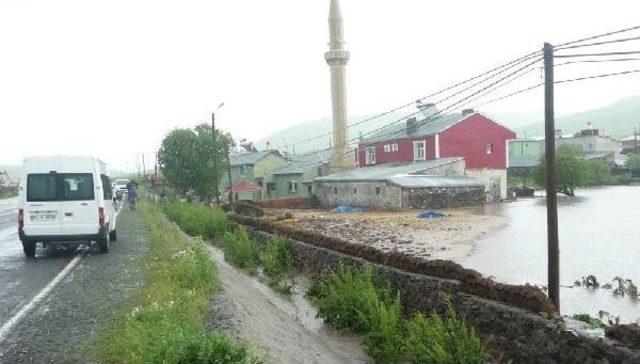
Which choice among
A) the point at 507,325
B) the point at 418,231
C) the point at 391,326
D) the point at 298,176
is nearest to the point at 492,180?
the point at 298,176

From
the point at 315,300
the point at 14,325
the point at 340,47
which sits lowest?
the point at 315,300

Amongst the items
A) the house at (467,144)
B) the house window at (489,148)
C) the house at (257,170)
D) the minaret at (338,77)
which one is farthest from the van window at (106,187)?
the house at (257,170)

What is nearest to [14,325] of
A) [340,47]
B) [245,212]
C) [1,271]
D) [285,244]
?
[1,271]

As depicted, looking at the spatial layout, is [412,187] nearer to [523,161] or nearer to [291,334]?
[291,334]

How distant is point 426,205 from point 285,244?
2296 centimetres

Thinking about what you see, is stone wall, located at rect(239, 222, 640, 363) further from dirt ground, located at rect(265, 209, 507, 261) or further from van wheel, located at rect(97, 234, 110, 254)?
dirt ground, located at rect(265, 209, 507, 261)

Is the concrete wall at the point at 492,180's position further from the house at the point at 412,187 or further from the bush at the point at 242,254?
the bush at the point at 242,254

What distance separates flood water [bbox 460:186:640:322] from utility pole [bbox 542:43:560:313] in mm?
3023

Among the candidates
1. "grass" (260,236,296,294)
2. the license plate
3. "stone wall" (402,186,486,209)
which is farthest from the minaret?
the license plate

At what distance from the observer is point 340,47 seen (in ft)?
185

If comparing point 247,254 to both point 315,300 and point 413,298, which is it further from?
point 413,298

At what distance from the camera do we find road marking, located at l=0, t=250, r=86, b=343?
803 centimetres

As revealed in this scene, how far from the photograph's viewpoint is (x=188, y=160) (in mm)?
49688

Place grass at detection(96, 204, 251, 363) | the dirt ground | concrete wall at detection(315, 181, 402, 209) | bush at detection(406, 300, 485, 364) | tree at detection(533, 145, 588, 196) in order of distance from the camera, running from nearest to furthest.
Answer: grass at detection(96, 204, 251, 363) → bush at detection(406, 300, 485, 364) → the dirt ground → concrete wall at detection(315, 181, 402, 209) → tree at detection(533, 145, 588, 196)
